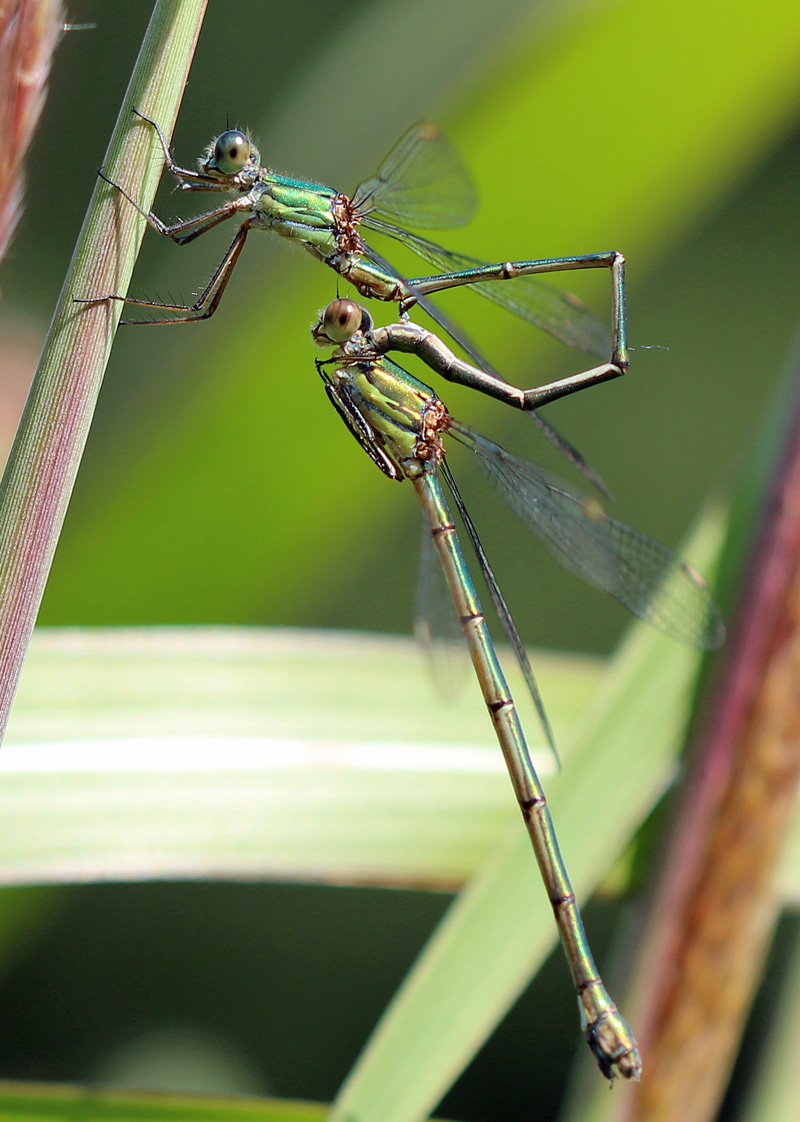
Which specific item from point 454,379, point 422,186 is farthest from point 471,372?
point 422,186

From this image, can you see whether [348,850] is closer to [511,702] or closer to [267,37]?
[511,702]

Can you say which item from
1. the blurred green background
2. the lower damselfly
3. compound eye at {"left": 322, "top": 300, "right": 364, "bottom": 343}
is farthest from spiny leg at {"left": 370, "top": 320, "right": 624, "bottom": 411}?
the blurred green background

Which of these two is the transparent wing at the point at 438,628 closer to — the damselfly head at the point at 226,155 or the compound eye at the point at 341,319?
the compound eye at the point at 341,319

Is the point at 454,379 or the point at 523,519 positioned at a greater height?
the point at 454,379

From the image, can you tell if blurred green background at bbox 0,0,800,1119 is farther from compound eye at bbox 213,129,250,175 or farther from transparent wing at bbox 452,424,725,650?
transparent wing at bbox 452,424,725,650

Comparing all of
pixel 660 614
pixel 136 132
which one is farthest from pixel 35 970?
pixel 136 132

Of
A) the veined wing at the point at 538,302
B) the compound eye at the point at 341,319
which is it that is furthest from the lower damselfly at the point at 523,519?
the veined wing at the point at 538,302

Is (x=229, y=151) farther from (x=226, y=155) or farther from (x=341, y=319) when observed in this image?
(x=341, y=319)
